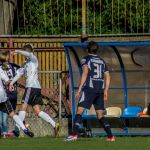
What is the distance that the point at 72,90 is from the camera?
18891mm

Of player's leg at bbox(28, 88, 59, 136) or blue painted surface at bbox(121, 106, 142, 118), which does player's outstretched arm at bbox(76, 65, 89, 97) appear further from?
blue painted surface at bbox(121, 106, 142, 118)

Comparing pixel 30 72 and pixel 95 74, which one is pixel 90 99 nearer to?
pixel 95 74

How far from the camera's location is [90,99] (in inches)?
645

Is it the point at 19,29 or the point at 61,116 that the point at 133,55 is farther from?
the point at 19,29

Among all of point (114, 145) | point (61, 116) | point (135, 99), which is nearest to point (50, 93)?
point (61, 116)

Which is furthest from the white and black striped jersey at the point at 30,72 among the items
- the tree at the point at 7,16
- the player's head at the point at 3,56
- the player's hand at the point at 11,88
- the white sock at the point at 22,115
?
the tree at the point at 7,16

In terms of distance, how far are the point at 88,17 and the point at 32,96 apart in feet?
17.2

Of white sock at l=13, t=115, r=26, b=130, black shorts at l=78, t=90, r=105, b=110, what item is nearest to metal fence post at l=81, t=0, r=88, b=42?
white sock at l=13, t=115, r=26, b=130

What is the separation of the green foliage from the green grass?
6357mm

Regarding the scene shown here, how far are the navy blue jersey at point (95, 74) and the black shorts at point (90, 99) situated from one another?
8 centimetres

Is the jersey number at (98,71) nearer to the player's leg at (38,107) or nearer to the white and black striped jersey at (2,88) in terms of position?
the player's leg at (38,107)

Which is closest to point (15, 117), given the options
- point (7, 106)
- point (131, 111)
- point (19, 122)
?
point (19, 122)

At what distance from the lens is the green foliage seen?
22.5 meters

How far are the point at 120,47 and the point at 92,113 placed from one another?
1.64 m
